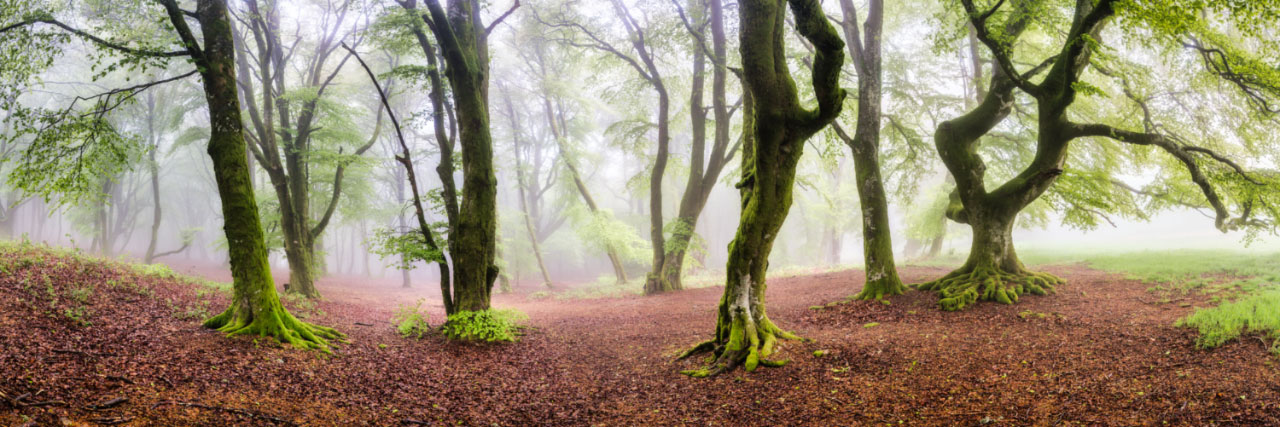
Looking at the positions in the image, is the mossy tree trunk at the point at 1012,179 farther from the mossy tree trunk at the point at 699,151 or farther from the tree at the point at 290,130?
the tree at the point at 290,130

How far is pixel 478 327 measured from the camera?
7.50 m

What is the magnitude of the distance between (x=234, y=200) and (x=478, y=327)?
10.8 feet

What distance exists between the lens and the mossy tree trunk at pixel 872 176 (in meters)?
9.87

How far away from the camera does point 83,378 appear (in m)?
3.79

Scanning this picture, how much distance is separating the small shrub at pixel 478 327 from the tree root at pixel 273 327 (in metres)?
1.69

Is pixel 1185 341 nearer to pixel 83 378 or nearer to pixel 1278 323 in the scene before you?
pixel 1278 323

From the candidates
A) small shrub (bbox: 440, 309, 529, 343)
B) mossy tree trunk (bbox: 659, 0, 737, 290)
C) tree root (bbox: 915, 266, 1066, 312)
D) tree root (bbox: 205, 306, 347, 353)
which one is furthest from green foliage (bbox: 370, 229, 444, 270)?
mossy tree trunk (bbox: 659, 0, 737, 290)

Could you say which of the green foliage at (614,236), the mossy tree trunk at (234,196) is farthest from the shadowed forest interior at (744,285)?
the green foliage at (614,236)

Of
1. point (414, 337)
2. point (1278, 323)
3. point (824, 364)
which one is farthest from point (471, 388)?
point (1278, 323)

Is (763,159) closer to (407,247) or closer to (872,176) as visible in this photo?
(872,176)

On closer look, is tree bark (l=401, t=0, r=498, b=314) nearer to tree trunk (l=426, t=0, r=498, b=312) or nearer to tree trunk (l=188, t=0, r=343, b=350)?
tree trunk (l=426, t=0, r=498, b=312)

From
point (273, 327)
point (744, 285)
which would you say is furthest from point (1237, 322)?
point (273, 327)

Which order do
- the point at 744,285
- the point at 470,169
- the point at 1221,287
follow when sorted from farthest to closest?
the point at 1221,287
the point at 470,169
the point at 744,285

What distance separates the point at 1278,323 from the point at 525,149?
26916mm
